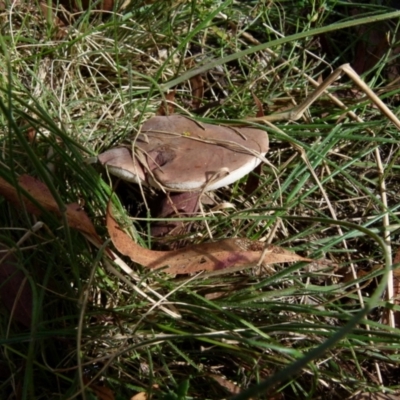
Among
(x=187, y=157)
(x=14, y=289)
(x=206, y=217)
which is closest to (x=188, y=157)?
(x=187, y=157)

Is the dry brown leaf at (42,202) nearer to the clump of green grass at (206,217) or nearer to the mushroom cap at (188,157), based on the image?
the clump of green grass at (206,217)

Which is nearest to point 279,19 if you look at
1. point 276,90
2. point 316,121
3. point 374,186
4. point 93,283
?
point 276,90

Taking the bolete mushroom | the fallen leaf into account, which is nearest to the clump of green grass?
the fallen leaf

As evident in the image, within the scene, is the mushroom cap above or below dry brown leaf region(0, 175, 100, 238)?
above

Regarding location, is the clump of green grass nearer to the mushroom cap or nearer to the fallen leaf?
the fallen leaf

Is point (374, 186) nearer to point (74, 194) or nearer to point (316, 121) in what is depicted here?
point (316, 121)

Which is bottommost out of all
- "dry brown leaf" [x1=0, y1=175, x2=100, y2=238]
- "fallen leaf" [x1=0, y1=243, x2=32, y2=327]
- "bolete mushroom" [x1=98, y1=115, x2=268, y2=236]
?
"fallen leaf" [x1=0, y1=243, x2=32, y2=327]
